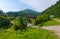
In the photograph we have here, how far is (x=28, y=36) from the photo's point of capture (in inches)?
571

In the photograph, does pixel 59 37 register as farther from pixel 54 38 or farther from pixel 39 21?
pixel 39 21

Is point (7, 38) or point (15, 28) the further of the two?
point (15, 28)

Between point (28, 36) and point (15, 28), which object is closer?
point (28, 36)

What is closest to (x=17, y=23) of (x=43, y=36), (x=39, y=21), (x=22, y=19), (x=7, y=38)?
(x=22, y=19)

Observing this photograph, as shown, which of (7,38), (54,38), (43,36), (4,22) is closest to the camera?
(54,38)

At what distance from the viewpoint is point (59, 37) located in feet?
43.3

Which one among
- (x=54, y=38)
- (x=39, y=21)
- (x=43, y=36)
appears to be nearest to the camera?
(x=54, y=38)

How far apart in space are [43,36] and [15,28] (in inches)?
289

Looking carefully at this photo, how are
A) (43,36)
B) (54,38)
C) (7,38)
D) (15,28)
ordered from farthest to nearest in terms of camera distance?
(15,28) → (7,38) → (43,36) → (54,38)

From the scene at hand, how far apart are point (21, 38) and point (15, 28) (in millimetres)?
6779

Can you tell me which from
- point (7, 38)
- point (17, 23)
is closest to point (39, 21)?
point (17, 23)

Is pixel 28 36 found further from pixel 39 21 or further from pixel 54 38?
pixel 39 21

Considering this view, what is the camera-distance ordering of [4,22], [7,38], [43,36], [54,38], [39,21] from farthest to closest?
[4,22]
[39,21]
[7,38]
[43,36]
[54,38]

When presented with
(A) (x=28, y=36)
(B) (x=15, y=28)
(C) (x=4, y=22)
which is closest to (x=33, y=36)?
(A) (x=28, y=36)
